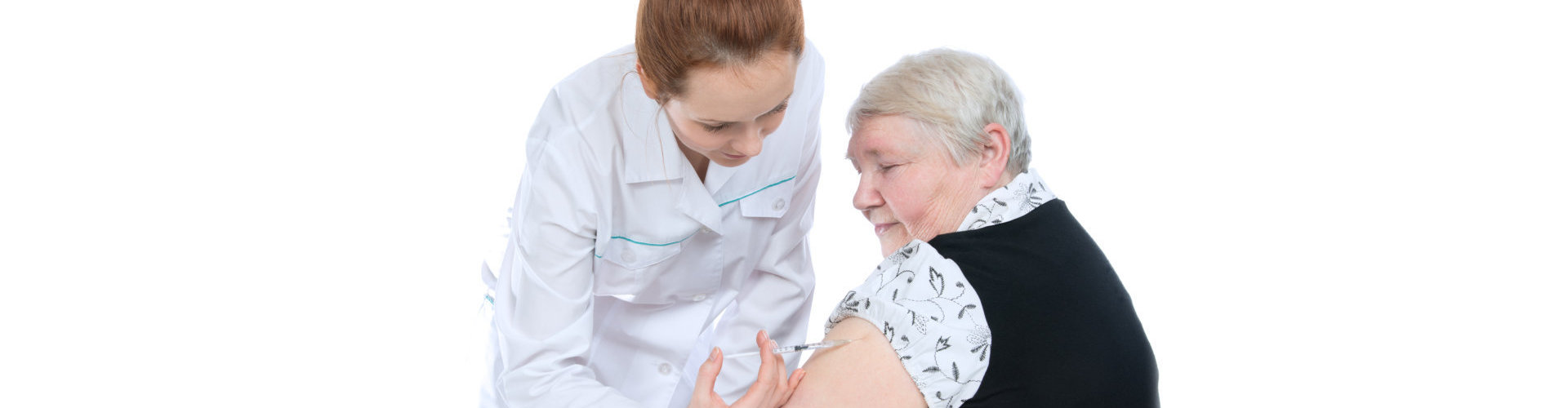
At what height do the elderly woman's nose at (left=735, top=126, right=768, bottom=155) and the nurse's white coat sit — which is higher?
the elderly woman's nose at (left=735, top=126, right=768, bottom=155)

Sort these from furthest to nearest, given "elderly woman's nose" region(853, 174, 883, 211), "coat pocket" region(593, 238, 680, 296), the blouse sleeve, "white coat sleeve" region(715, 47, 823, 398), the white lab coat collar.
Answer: "white coat sleeve" region(715, 47, 823, 398) < "coat pocket" region(593, 238, 680, 296) < the white lab coat collar < "elderly woman's nose" region(853, 174, 883, 211) < the blouse sleeve

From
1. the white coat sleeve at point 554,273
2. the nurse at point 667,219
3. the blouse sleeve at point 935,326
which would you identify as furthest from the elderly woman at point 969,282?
the white coat sleeve at point 554,273

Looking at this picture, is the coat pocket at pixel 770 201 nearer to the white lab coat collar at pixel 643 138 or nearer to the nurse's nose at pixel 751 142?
the white lab coat collar at pixel 643 138

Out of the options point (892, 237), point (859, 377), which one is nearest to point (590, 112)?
point (892, 237)

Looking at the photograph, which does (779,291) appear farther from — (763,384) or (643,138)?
(763,384)

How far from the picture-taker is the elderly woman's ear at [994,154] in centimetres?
157

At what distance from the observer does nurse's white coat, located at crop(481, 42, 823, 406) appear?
1707 millimetres

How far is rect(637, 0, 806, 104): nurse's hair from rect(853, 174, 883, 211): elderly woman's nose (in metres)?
0.25

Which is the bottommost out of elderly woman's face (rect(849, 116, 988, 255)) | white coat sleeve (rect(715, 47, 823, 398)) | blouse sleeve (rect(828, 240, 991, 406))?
white coat sleeve (rect(715, 47, 823, 398))

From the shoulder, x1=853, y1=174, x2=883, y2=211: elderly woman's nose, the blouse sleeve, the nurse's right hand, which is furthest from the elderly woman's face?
the shoulder

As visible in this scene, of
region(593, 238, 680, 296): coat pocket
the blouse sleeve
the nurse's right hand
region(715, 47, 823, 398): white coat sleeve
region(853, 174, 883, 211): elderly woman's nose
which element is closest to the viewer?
the blouse sleeve

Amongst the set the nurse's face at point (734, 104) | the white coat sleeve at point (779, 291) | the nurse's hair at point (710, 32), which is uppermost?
the nurse's hair at point (710, 32)

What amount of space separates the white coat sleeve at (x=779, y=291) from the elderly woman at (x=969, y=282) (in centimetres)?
41

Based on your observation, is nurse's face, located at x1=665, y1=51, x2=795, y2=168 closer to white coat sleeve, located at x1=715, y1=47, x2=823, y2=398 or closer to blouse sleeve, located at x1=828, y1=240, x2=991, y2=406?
blouse sleeve, located at x1=828, y1=240, x2=991, y2=406
